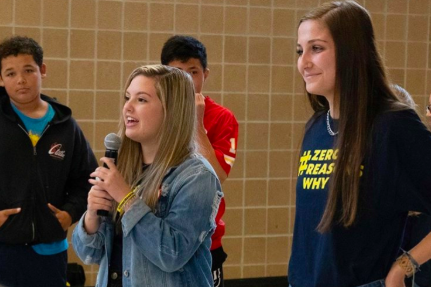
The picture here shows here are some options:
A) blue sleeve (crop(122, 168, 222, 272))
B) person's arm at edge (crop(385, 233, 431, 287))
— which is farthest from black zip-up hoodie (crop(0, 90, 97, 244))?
person's arm at edge (crop(385, 233, 431, 287))

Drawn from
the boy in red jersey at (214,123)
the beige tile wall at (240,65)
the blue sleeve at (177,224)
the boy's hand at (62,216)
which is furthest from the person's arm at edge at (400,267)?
the beige tile wall at (240,65)

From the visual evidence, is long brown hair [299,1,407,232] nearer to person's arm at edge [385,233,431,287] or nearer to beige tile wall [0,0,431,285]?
person's arm at edge [385,233,431,287]

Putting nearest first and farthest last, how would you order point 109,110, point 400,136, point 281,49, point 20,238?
point 400,136 < point 20,238 < point 109,110 < point 281,49

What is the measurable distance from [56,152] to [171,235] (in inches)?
63.6

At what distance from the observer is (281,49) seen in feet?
19.7

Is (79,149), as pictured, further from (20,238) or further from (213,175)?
(213,175)

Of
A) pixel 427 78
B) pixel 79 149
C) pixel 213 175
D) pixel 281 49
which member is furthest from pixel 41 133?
pixel 427 78

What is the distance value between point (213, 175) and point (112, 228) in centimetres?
42

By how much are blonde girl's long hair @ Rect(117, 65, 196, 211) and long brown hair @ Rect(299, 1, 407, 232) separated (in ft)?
1.99

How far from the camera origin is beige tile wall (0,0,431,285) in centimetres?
550

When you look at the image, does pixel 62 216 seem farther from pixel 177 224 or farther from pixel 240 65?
pixel 240 65

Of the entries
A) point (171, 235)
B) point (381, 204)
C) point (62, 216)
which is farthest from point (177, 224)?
point (62, 216)

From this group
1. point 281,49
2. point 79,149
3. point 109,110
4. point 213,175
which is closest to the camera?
point 213,175

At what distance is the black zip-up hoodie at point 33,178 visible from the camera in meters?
3.83
